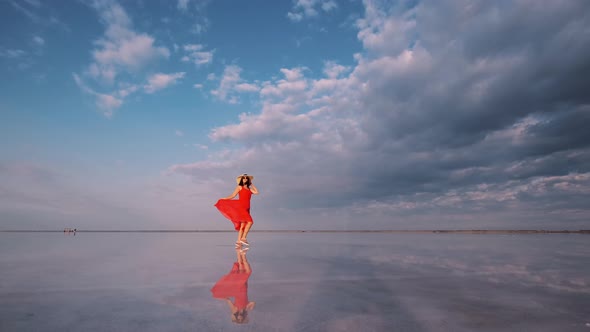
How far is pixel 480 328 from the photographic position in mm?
3018

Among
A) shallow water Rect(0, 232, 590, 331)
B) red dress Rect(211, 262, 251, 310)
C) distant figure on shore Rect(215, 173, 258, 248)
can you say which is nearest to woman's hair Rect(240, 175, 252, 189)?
distant figure on shore Rect(215, 173, 258, 248)

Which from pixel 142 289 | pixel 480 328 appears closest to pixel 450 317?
pixel 480 328

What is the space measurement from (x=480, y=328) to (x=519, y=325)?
1.47ft

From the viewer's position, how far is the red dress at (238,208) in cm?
1299

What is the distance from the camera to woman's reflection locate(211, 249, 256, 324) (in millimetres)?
3475

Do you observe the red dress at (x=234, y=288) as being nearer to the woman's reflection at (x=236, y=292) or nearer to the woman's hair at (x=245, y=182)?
the woman's reflection at (x=236, y=292)

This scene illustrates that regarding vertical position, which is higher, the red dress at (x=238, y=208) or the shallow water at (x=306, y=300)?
the red dress at (x=238, y=208)

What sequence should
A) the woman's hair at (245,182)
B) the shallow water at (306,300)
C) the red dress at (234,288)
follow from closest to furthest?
the shallow water at (306,300) → the red dress at (234,288) → the woman's hair at (245,182)

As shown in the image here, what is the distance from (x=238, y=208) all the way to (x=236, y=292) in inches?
345

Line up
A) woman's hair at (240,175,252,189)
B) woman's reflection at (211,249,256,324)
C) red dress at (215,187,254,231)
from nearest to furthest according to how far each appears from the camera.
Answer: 1. woman's reflection at (211,249,256,324)
2. red dress at (215,187,254,231)
3. woman's hair at (240,175,252,189)

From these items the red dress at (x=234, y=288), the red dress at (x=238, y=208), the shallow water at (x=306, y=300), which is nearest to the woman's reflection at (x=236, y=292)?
the red dress at (x=234, y=288)

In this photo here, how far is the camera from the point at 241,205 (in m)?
13.0

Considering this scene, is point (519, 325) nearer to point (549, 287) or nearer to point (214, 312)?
point (549, 287)

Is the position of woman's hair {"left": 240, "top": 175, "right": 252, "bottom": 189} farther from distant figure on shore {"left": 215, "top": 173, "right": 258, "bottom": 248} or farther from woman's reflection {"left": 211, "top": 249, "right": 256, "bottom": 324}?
woman's reflection {"left": 211, "top": 249, "right": 256, "bottom": 324}
